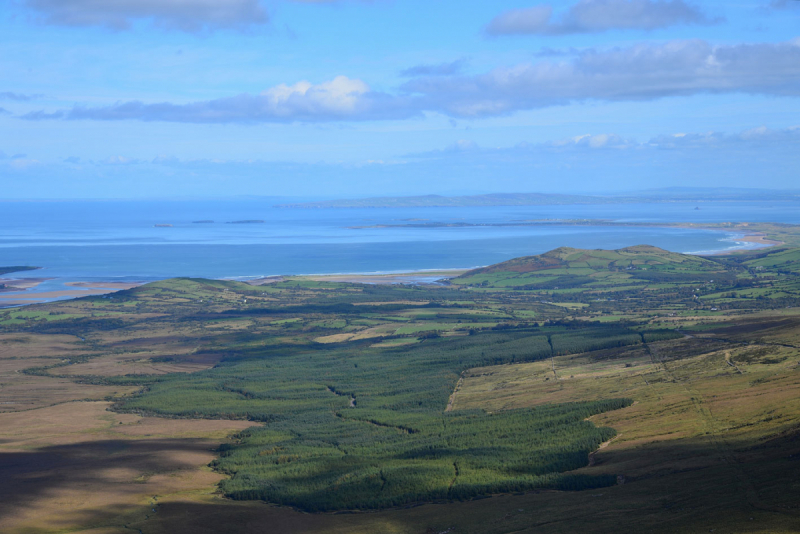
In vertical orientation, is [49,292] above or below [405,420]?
above

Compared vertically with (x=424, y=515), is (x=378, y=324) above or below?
above

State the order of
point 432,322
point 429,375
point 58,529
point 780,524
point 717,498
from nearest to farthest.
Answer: point 780,524 → point 717,498 → point 58,529 → point 429,375 → point 432,322

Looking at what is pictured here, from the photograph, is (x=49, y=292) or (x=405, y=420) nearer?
(x=405, y=420)

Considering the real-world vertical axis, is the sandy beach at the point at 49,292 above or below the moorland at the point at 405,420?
above

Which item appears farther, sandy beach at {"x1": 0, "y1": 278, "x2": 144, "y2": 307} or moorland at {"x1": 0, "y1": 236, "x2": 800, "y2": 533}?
sandy beach at {"x1": 0, "y1": 278, "x2": 144, "y2": 307}

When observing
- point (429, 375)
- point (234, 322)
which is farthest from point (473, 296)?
point (429, 375)

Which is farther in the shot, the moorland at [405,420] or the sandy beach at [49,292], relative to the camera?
the sandy beach at [49,292]

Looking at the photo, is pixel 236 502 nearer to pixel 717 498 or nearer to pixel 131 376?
pixel 717 498

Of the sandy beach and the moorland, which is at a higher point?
the sandy beach
